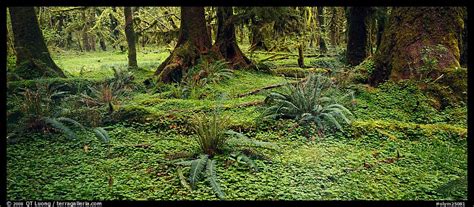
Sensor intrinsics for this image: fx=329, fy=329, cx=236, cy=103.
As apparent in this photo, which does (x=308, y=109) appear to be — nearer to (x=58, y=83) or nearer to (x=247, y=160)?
(x=247, y=160)

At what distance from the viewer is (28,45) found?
207 inches

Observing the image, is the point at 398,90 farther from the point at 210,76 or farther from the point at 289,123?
the point at 210,76

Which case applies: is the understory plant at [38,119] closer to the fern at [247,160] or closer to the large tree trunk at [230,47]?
the fern at [247,160]

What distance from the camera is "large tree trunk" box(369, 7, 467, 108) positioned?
17.9 feet

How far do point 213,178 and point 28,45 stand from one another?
3.98 meters

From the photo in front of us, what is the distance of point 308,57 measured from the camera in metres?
15.0

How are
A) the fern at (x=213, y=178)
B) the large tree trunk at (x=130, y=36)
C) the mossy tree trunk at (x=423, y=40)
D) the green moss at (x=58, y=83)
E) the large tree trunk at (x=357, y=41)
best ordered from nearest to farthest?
the fern at (x=213, y=178) < the green moss at (x=58, y=83) < the mossy tree trunk at (x=423, y=40) < the large tree trunk at (x=357, y=41) < the large tree trunk at (x=130, y=36)

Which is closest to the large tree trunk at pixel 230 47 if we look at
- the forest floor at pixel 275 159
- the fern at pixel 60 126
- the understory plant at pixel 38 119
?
the forest floor at pixel 275 159

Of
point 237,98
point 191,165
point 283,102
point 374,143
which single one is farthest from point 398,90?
point 191,165

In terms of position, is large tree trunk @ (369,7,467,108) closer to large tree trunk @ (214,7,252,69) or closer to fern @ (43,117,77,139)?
large tree trunk @ (214,7,252,69)

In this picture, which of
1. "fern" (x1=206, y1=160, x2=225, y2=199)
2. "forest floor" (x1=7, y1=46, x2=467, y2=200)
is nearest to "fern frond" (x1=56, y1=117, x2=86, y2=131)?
"forest floor" (x1=7, y1=46, x2=467, y2=200)

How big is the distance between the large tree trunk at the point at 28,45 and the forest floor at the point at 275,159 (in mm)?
881

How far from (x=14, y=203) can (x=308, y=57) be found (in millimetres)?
13323

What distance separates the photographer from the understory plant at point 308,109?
15.9 feet
